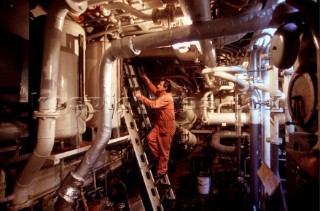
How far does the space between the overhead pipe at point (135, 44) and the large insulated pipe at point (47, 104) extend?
1.21 feet

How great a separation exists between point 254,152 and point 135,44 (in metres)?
2.90

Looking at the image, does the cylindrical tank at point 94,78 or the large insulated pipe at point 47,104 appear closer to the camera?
the large insulated pipe at point 47,104

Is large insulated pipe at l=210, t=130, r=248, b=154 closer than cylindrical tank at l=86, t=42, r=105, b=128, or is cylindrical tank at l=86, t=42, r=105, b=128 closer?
cylindrical tank at l=86, t=42, r=105, b=128

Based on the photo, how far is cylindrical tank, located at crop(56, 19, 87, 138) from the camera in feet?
5.91

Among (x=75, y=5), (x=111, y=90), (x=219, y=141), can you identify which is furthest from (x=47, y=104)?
(x=219, y=141)

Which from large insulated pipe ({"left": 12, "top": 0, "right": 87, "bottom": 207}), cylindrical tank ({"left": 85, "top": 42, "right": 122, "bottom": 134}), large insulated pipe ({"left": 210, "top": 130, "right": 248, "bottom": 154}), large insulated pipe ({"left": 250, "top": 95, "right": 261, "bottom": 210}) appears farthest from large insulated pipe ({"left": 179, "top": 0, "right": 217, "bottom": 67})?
large insulated pipe ({"left": 210, "top": 130, "right": 248, "bottom": 154})

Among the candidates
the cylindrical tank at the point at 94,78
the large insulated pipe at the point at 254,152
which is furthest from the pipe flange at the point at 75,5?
the large insulated pipe at the point at 254,152

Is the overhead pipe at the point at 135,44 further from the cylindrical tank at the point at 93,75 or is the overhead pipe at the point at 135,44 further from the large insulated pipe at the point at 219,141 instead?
the large insulated pipe at the point at 219,141

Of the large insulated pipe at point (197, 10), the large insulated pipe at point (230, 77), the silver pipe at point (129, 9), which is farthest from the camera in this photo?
the large insulated pipe at point (230, 77)

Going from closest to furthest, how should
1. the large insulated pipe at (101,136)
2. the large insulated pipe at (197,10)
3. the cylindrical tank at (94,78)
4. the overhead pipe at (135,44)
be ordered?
1. the large insulated pipe at (197,10)
2. the overhead pipe at (135,44)
3. the large insulated pipe at (101,136)
4. the cylindrical tank at (94,78)

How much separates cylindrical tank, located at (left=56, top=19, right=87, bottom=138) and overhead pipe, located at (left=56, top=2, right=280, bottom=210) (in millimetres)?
230

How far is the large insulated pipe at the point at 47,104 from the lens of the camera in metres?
1.50

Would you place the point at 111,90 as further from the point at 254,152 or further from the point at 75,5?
the point at 254,152

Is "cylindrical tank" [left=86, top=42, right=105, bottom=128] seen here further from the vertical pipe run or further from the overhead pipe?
the vertical pipe run
